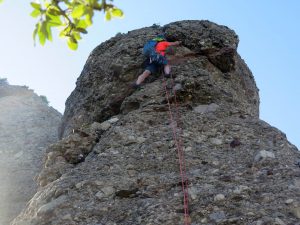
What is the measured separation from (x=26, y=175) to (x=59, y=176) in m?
5.42

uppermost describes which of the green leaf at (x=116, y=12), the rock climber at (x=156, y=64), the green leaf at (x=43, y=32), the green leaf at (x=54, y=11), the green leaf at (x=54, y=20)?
the rock climber at (x=156, y=64)

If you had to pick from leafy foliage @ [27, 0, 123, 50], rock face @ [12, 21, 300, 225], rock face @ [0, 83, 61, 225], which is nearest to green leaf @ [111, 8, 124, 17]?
leafy foliage @ [27, 0, 123, 50]

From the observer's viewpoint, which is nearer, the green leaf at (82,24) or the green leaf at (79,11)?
the green leaf at (79,11)

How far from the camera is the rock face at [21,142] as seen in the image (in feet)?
42.3

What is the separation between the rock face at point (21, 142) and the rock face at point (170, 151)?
217 cm

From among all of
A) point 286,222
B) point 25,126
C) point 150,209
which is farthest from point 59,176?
point 25,126

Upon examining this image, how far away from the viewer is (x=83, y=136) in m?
10.0

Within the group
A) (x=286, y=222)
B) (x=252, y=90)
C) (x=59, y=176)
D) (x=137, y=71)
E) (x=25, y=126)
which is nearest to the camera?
(x=286, y=222)

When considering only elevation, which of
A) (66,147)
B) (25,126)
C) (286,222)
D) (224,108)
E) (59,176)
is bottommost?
(286,222)

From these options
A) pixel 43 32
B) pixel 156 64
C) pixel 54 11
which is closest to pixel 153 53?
pixel 156 64

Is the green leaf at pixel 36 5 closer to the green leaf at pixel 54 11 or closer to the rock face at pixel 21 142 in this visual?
the green leaf at pixel 54 11

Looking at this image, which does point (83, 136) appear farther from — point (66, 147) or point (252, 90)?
point (252, 90)

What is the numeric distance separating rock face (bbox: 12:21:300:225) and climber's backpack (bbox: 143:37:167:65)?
1.22 feet

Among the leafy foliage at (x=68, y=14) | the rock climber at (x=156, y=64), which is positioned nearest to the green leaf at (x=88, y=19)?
the leafy foliage at (x=68, y=14)
